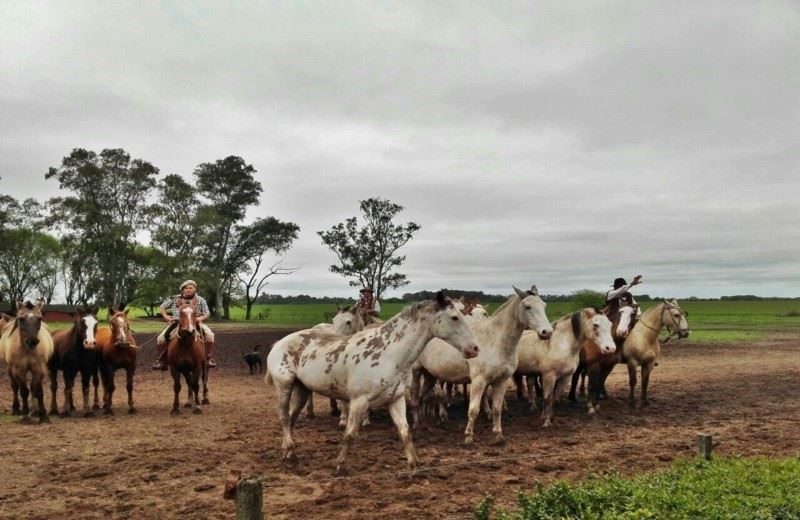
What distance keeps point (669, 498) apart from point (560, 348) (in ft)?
17.6

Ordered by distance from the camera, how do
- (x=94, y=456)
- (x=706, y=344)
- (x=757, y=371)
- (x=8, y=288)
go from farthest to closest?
(x=8, y=288), (x=706, y=344), (x=757, y=371), (x=94, y=456)

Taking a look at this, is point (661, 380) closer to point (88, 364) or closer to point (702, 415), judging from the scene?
point (702, 415)

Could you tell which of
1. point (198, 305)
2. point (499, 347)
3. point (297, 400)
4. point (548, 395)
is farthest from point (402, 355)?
point (198, 305)

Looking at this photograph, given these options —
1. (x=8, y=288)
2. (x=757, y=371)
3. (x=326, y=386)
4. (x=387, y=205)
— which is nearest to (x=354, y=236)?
(x=387, y=205)

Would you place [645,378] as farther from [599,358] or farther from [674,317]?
[674,317]

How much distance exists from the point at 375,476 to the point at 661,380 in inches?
503

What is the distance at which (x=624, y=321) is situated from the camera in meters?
12.5

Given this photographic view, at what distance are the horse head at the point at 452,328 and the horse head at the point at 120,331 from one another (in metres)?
7.33

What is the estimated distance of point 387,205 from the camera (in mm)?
60906

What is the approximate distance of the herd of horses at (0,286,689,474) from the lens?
24.1 feet

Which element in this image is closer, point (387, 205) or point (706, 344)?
point (706, 344)

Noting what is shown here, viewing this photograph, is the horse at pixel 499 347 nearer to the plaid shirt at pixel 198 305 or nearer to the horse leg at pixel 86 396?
the plaid shirt at pixel 198 305

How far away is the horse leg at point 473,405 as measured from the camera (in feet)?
29.3

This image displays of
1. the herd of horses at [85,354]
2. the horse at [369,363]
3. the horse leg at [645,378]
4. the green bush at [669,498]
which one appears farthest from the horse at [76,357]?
the horse leg at [645,378]
